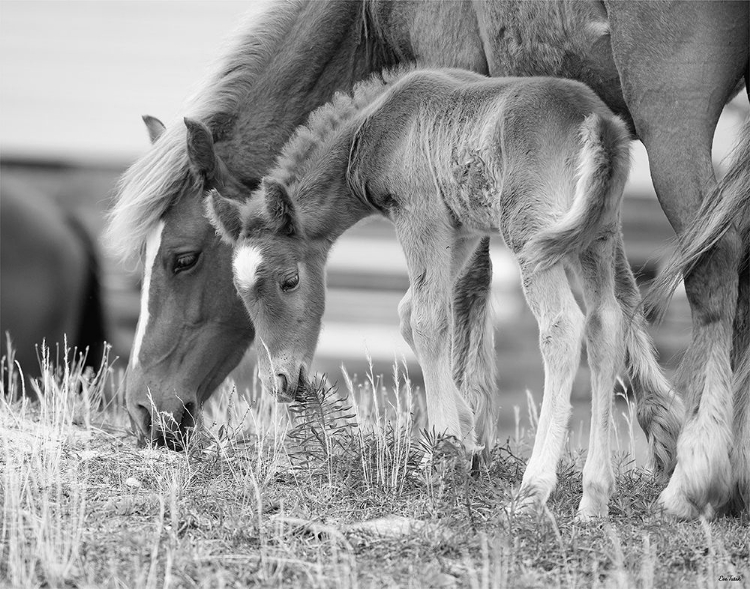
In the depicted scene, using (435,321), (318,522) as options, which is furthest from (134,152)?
(318,522)

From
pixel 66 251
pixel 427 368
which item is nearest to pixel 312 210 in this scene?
pixel 427 368

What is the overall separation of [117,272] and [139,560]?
7.02 m

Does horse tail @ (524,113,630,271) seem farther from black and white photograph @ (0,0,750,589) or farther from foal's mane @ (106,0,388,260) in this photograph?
foal's mane @ (106,0,388,260)

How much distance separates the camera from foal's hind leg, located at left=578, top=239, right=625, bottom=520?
3891 mm

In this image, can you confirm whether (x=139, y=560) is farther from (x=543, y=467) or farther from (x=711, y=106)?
(x=711, y=106)

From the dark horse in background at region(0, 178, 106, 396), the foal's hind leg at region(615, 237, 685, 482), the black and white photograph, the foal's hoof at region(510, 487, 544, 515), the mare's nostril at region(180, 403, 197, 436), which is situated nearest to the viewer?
the black and white photograph

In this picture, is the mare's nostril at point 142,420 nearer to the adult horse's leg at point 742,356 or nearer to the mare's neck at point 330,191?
the mare's neck at point 330,191

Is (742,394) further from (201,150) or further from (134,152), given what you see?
(134,152)

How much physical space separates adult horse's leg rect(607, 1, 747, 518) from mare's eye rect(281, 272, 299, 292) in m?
1.59

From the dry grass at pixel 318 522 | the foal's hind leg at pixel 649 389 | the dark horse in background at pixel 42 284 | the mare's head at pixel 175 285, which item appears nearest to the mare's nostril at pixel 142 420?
the mare's head at pixel 175 285

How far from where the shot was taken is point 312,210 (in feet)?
15.1

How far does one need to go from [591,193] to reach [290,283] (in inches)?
54.3

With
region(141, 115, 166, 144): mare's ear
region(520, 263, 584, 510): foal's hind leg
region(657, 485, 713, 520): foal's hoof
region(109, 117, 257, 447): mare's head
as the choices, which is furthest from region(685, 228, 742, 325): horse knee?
region(141, 115, 166, 144): mare's ear

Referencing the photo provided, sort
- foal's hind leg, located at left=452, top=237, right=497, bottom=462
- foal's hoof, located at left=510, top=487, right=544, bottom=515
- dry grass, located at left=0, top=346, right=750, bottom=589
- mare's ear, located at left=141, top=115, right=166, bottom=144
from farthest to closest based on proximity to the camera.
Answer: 1. mare's ear, located at left=141, top=115, right=166, bottom=144
2. foal's hind leg, located at left=452, top=237, right=497, bottom=462
3. foal's hoof, located at left=510, top=487, right=544, bottom=515
4. dry grass, located at left=0, top=346, right=750, bottom=589
